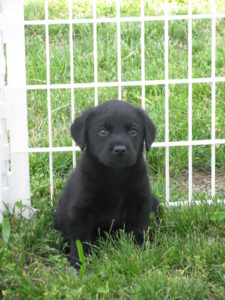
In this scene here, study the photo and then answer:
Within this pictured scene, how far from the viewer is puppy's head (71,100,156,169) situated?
444 centimetres

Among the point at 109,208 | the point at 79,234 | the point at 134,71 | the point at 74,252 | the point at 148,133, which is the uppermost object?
the point at 134,71

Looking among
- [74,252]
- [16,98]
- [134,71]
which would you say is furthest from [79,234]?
[134,71]

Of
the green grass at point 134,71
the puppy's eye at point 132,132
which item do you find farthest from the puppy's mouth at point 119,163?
the green grass at point 134,71

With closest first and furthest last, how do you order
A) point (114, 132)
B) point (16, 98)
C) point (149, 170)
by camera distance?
point (114, 132) → point (16, 98) → point (149, 170)

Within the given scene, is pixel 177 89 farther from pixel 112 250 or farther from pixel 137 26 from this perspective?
pixel 112 250

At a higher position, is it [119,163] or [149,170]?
[119,163]

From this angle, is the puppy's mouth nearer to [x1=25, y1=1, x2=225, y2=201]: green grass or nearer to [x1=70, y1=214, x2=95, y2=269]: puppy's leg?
[x1=70, y1=214, x2=95, y2=269]: puppy's leg

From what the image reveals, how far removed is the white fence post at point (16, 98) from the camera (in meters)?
5.03

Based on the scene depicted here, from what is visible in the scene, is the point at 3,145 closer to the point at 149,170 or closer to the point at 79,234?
the point at 79,234

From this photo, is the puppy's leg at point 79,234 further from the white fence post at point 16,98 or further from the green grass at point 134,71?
the green grass at point 134,71

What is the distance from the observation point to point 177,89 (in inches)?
264

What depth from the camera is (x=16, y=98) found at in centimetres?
511

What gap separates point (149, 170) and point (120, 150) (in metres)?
1.74

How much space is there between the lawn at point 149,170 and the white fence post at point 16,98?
0.21 meters
